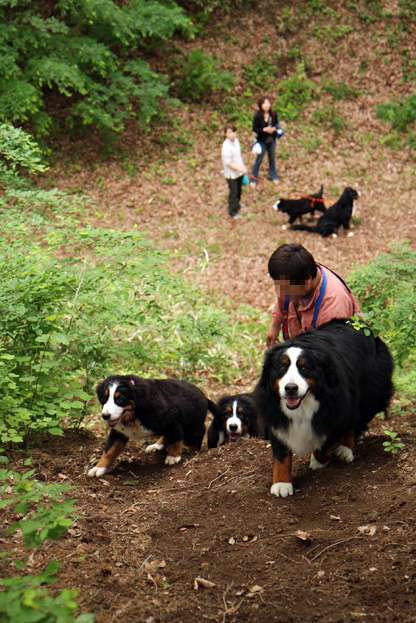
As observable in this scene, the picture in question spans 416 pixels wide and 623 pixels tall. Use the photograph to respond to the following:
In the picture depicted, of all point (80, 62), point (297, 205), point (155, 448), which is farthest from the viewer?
point (80, 62)

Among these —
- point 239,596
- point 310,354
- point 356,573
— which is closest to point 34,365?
point 310,354

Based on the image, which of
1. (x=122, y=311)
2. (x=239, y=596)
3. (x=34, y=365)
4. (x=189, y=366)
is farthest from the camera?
(x=189, y=366)

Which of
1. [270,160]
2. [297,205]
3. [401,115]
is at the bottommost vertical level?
[297,205]

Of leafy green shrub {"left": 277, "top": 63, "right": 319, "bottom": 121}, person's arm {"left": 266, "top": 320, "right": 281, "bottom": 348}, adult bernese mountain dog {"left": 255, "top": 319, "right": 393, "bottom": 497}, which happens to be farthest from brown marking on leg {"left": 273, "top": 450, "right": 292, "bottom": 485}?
leafy green shrub {"left": 277, "top": 63, "right": 319, "bottom": 121}

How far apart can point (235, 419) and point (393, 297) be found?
2.18 metres

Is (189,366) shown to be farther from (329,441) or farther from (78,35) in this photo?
(78,35)

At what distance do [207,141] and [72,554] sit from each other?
14877mm

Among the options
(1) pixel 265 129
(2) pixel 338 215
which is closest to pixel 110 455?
(2) pixel 338 215

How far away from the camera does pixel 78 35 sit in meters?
15.1

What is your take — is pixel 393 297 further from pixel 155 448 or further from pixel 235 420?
pixel 155 448

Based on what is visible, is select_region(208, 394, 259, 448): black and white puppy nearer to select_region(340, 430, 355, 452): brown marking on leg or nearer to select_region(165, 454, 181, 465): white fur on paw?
select_region(165, 454, 181, 465): white fur on paw

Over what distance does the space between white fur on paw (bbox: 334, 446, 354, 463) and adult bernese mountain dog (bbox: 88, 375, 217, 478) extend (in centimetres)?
167

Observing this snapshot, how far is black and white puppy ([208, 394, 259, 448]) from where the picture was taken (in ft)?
22.0

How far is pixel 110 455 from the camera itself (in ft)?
18.3
